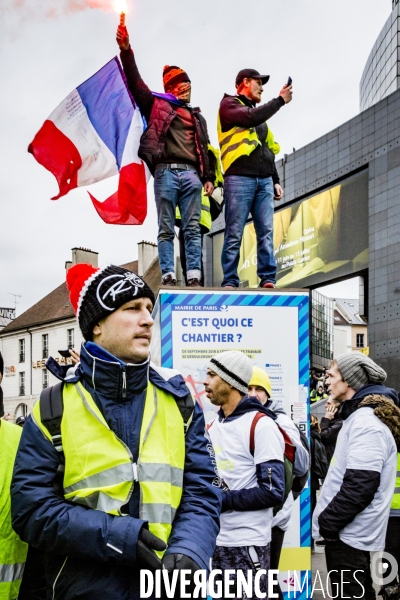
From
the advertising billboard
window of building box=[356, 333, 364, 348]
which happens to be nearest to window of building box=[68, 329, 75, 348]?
the advertising billboard

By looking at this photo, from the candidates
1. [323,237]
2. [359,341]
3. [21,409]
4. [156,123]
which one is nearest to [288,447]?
[156,123]

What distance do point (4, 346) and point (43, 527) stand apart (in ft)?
193

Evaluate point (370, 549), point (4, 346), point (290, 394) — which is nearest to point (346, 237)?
point (290, 394)

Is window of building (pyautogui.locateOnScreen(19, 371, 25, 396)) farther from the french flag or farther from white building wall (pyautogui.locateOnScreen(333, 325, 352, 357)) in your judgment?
white building wall (pyautogui.locateOnScreen(333, 325, 352, 357))

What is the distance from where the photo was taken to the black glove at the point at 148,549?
2.27 m

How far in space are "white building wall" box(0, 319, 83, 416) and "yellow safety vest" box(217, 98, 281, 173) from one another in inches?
1760

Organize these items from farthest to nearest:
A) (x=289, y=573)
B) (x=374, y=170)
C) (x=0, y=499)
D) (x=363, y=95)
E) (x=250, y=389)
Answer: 1. (x=363, y=95)
2. (x=374, y=170)
3. (x=289, y=573)
4. (x=250, y=389)
5. (x=0, y=499)

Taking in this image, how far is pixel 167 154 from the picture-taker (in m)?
6.62

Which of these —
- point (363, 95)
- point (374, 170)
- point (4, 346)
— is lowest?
point (4, 346)

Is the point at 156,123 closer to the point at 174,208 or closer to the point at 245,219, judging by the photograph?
the point at 174,208

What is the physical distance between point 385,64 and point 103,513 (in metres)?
26.2

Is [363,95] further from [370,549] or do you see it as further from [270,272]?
[370,549]

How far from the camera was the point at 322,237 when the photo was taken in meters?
22.5

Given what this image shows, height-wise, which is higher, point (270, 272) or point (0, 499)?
point (270, 272)
